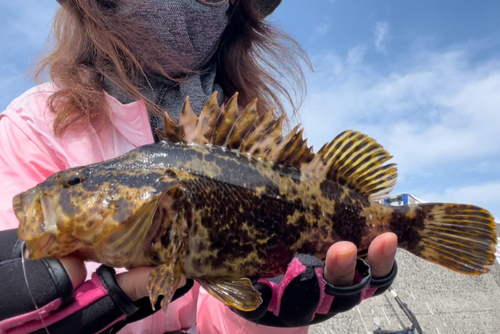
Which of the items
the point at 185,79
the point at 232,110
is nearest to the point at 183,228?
the point at 232,110

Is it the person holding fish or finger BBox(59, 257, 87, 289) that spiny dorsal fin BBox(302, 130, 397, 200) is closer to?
the person holding fish

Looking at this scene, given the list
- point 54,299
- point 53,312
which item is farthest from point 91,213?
point 53,312

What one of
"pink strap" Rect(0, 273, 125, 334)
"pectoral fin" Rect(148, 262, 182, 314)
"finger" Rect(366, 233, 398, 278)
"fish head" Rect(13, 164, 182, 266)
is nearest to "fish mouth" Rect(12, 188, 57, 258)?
"fish head" Rect(13, 164, 182, 266)

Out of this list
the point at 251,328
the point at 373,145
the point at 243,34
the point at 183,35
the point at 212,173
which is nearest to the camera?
the point at 212,173

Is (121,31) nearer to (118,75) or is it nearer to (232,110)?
(118,75)

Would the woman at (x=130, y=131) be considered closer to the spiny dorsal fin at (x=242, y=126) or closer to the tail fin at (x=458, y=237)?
the tail fin at (x=458, y=237)

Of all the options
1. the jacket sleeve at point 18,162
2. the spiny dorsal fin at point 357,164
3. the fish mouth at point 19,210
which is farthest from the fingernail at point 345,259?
the jacket sleeve at point 18,162

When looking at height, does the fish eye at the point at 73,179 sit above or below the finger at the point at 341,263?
above
